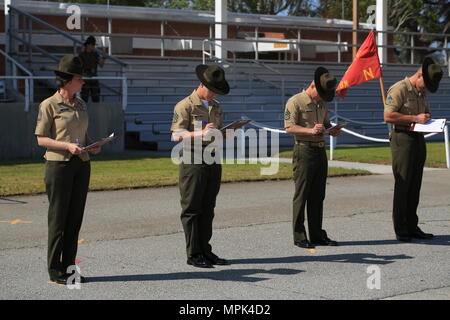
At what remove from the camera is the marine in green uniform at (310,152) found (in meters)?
9.14

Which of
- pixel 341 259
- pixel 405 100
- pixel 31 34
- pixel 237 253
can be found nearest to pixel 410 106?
pixel 405 100

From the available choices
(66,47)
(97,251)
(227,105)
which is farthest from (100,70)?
(97,251)

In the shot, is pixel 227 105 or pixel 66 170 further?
pixel 227 105

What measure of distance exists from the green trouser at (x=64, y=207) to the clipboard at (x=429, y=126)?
12.8ft

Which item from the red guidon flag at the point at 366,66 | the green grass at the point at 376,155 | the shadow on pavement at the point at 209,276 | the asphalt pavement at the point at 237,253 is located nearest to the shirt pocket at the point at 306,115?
the asphalt pavement at the point at 237,253

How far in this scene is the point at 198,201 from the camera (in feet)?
26.7

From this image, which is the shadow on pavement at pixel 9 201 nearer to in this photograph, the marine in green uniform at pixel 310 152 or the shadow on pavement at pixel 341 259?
the marine in green uniform at pixel 310 152

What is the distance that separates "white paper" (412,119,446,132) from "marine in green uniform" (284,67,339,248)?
96 centimetres

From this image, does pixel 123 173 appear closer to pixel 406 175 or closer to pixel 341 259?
pixel 406 175

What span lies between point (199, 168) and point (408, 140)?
9.19 ft

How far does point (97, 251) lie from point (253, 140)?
12849mm
